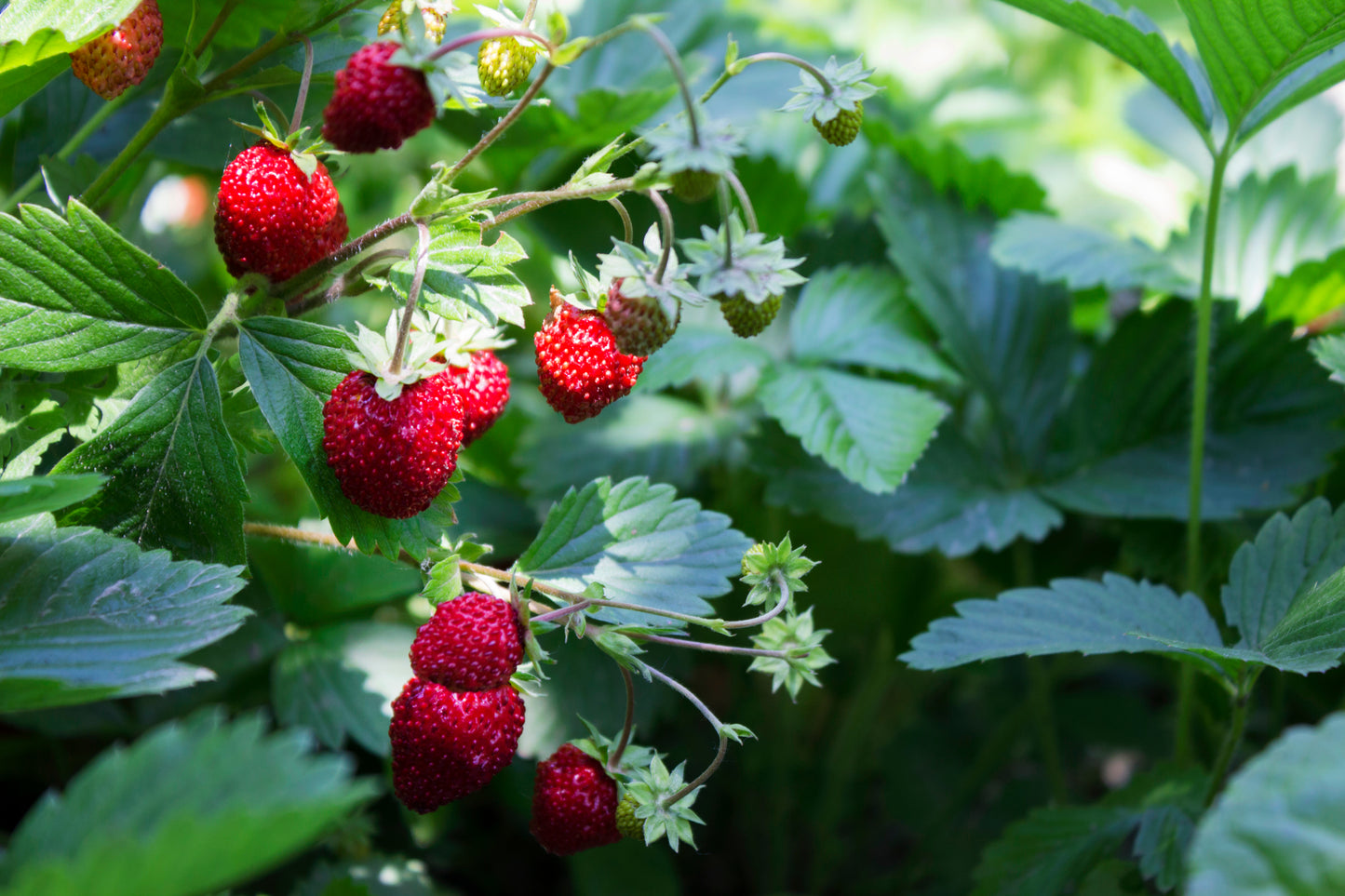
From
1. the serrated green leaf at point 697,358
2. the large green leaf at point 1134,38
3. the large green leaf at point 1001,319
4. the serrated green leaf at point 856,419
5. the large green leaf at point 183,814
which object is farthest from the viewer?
the large green leaf at point 1001,319

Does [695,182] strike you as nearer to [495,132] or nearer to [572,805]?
[495,132]

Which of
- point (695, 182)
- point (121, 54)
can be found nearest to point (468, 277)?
point (695, 182)

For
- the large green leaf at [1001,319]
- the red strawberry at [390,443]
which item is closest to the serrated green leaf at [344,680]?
the red strawberry at [390,443]

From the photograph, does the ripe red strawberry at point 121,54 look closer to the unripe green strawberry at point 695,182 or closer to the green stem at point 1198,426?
the unripe green strawberry at point 695,182

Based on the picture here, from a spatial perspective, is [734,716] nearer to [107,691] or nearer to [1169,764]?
[1169,764]

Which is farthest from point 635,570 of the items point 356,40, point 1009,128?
point 1009,128

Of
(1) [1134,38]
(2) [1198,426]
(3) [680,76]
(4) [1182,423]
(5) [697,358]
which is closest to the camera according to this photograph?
(3) [680,76]
